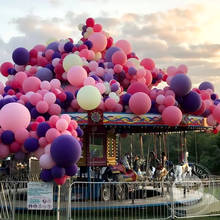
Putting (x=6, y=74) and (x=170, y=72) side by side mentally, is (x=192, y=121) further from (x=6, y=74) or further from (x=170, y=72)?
(x=6, y=74)

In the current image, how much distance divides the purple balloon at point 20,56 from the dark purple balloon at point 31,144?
7.92m

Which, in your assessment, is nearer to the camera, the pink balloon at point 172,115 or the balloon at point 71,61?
the pink balloon at point 172,115

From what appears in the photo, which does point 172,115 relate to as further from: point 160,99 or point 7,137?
A: point 7,137

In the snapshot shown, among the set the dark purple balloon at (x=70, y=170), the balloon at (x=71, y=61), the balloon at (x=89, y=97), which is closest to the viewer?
the dark purple balloon at (x=70, y=170)

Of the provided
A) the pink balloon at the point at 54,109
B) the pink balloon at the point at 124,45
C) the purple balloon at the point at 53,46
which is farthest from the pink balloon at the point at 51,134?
the pink balloon at the point at 124,45

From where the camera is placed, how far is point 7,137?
32.1 feet

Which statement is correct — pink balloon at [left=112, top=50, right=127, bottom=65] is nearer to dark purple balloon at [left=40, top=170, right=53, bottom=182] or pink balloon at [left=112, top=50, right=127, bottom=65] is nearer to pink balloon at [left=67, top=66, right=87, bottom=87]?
pink balloon at [left=67, top=66, right=87, bottom=87]

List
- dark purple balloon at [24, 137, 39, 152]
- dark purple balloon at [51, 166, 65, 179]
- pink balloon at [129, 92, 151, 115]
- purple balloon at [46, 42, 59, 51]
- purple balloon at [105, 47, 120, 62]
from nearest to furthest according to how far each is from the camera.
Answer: dark purple balloon at [51, 166, 65, 179] < dark purple balloon at [24, 137, 39, 152] < pink balloon at [129, 92, 151, 115] < purple balloon at [105, 47, 120, 62] < purple balloon at [46, 42, 59, 51]

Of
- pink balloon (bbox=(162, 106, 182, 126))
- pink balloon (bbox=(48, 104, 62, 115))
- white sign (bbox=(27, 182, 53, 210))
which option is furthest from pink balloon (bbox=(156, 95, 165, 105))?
white sign (bbox=(27, 182, 53, 210))

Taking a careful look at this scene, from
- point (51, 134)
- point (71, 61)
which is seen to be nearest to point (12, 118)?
point (51, 134)

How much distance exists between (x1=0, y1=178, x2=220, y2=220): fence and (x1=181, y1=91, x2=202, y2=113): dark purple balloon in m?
2.92

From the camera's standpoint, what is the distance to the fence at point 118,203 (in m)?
10.3

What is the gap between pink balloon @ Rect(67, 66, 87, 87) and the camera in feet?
46.4

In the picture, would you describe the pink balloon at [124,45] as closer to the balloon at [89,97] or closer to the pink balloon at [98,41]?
the pink balloon at [98,41]
